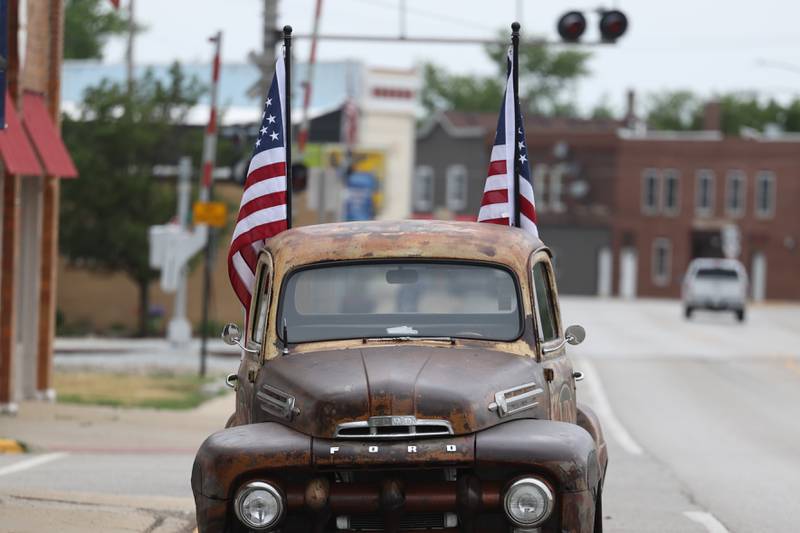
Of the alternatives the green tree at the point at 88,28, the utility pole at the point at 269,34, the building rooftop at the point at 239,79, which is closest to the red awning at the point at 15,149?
the utility pole at the point at 269,34

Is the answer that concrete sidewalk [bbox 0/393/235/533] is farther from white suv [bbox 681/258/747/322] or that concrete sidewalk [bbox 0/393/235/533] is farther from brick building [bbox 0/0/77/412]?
white suv [bbox 681/258/747/322]

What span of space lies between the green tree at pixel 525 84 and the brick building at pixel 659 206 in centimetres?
3163

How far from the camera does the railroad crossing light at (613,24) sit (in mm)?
24812

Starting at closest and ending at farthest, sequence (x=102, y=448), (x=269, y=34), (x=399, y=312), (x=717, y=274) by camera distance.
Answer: (x=399, y=312), (x=102, y=448), (x=269, y=34), (x=717, y=274)

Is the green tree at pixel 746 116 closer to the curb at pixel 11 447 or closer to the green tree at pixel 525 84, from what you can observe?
the green tree at pixel 525 84

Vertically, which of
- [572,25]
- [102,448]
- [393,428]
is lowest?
[102,448]

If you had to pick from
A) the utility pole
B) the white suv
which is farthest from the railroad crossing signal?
the white suv

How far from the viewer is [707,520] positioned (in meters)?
11.8

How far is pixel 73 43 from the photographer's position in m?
84.1

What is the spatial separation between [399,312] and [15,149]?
10729 millimetres

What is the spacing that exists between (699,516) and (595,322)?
135 ft

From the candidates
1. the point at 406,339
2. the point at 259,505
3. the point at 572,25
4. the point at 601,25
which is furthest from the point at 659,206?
the point at 259,505

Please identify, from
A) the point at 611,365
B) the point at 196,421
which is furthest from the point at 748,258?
the point at 196,421

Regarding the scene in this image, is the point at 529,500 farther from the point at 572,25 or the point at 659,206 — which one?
the point at 659,206
